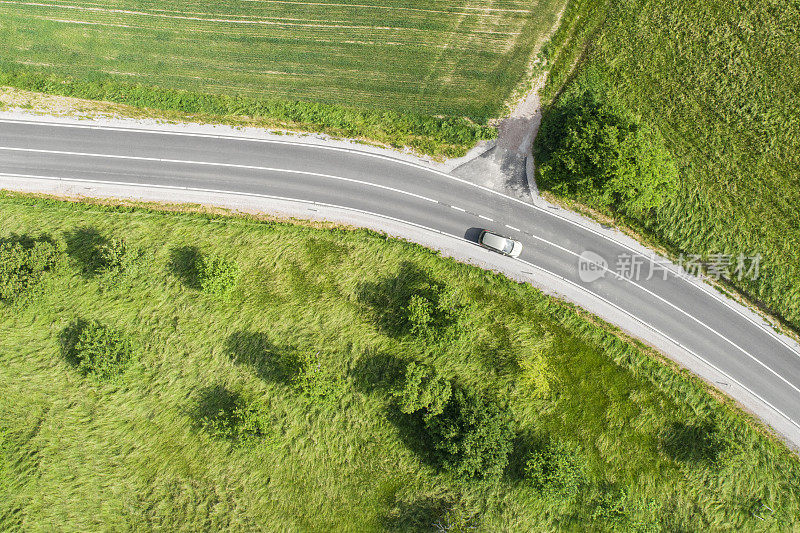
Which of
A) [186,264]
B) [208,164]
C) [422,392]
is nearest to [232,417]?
[186,264]

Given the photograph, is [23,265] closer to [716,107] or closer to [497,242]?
[497,242]

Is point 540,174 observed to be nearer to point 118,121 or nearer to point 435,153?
point 435,153

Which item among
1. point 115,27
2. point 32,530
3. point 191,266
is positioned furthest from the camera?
point 115,27

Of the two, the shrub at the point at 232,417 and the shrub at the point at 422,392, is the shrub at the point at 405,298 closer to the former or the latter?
the shrub at the point at 422,392

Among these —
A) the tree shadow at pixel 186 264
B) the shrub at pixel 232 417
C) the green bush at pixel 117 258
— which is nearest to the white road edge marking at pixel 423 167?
the tree shadow at pixel 186 264

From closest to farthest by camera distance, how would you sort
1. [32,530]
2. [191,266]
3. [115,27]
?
[32,530], [191,266], [115,27]

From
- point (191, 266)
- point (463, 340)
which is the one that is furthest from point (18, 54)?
point (463, 340)

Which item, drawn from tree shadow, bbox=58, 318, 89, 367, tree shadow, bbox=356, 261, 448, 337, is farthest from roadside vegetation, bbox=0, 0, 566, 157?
tree shadow, bbox=58, 318, 89, 367
